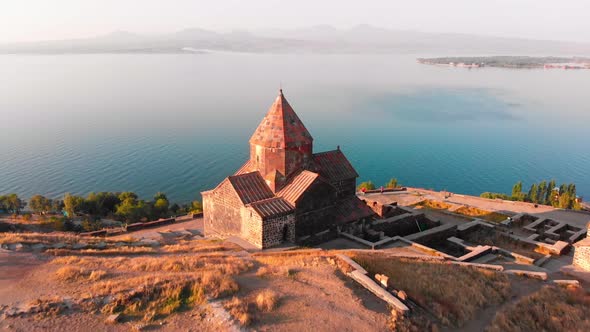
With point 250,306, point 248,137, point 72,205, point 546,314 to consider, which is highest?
point 250,306

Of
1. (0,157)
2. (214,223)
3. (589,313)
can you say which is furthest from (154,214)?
A: (0,157)

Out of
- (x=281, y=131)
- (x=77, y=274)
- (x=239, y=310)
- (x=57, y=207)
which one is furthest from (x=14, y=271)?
(x=57, y=207)

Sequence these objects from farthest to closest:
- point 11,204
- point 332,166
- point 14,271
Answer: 1. point 11,204
2. point 332,166
3. point 14,271

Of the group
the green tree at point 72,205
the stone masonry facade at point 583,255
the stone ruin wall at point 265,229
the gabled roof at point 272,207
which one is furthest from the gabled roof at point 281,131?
the green tree at point 72,205

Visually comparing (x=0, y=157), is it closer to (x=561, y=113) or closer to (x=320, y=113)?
(x=320, y=113)

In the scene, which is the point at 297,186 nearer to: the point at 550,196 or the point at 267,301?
the point at 267,301

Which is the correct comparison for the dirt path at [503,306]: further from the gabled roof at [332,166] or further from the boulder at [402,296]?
the gabled roof at [332,166]
